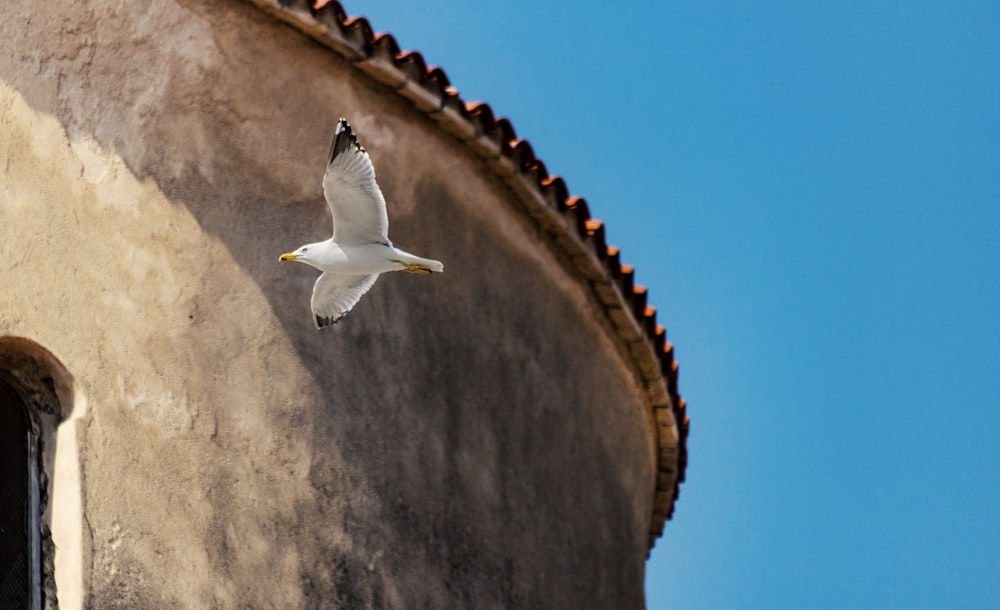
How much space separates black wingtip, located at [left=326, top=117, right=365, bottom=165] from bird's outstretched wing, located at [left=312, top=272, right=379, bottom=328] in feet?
1.76

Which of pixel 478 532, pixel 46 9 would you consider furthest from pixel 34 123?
pixel 478 532

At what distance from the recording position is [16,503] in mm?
9000

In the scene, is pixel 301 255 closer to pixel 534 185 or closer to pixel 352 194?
pixel 352 194

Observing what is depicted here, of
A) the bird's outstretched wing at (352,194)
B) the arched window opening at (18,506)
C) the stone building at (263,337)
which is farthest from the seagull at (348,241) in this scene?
the arched window opening at (18,506)

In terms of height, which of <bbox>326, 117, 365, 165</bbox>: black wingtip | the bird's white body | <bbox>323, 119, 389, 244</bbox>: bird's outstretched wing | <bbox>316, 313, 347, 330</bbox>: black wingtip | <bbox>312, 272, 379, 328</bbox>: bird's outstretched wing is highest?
<bbox>326, 117, 365, 165</bbox>: black wingtip


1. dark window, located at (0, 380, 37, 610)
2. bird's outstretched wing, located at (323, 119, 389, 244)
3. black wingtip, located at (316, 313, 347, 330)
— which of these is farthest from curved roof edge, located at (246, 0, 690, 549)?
dark window, located at (0, 380, 37, 610)

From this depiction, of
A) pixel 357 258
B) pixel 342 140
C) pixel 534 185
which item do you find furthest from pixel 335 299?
pixel 534 185

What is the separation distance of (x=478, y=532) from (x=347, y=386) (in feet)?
3.17

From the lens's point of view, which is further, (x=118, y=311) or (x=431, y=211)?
(x=431, y=211)

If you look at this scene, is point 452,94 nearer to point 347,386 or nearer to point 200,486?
point 347,386

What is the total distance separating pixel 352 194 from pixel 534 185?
1.56m

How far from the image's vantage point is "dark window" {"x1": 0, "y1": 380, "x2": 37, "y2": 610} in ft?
28.9

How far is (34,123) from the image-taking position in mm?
9422

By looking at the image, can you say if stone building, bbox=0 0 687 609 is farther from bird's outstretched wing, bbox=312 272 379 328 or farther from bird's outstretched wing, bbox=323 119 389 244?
bird's outstretched wing, bbox=323 119 389 244
